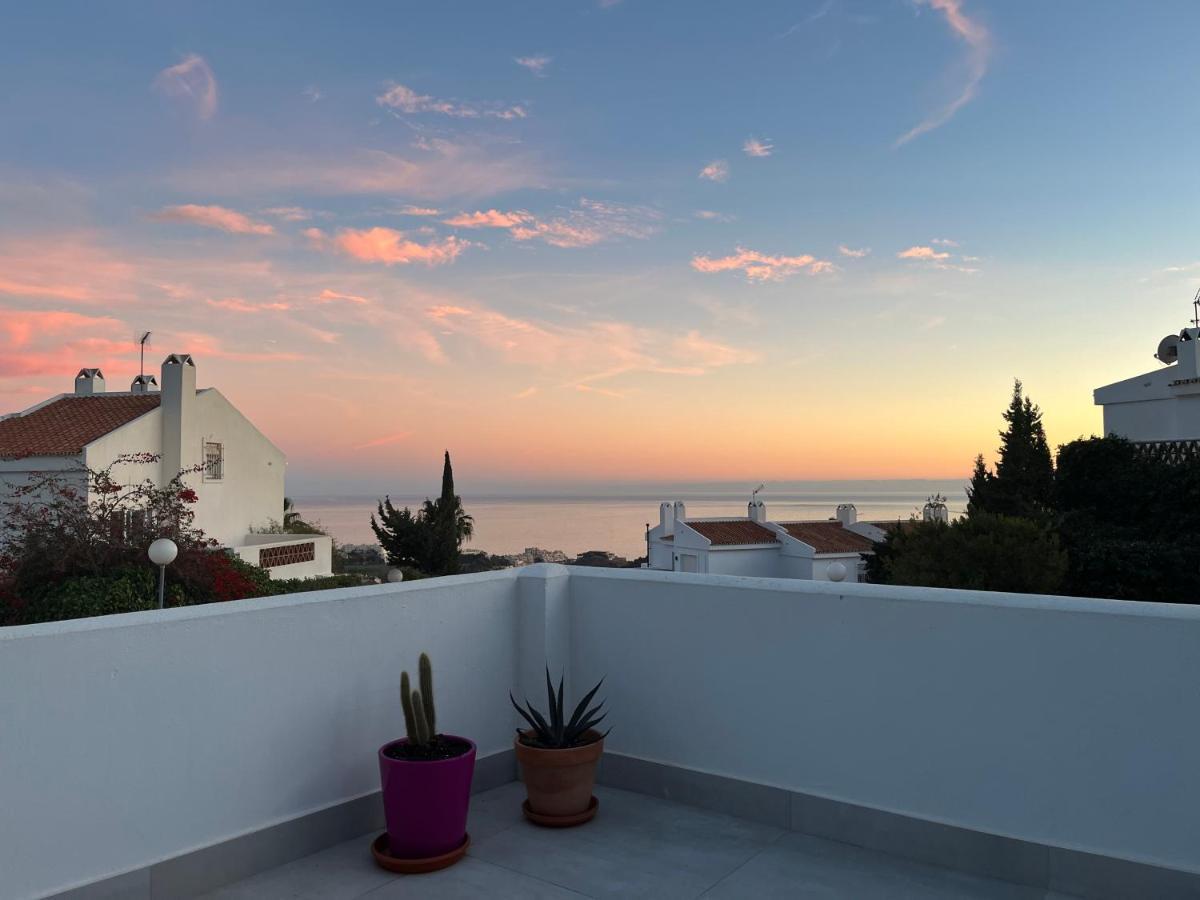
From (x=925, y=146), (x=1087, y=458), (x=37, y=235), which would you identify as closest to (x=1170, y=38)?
(x=925, y=146)

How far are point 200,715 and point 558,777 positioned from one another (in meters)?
1.47

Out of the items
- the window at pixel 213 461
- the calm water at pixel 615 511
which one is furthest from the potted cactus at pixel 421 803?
the window at pixel 213 461

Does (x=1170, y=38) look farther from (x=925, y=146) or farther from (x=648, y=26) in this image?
(x=648, y=26)

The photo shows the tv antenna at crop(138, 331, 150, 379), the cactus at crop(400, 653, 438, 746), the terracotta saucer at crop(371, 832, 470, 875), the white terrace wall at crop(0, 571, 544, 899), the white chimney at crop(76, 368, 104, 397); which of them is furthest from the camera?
the tv antenna at crop(138, 331, 150, 379)

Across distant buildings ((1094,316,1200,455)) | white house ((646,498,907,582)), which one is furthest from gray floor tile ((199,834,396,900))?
white house ((646,498,907,582))

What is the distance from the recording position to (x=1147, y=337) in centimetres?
2411

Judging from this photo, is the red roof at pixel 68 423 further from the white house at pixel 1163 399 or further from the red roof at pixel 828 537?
the white house at pixel 1163 399

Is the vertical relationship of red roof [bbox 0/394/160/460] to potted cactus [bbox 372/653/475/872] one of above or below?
above

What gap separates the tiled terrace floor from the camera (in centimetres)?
295

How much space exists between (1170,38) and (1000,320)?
1114cm

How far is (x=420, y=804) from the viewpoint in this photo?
3162mm

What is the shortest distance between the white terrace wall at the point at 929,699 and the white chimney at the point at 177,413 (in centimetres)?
2248

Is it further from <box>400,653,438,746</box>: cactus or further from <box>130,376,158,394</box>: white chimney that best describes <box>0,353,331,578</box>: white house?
<box>400,653,438,746</box>: cactus

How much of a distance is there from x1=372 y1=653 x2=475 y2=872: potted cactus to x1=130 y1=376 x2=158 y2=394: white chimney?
87.9 ft
